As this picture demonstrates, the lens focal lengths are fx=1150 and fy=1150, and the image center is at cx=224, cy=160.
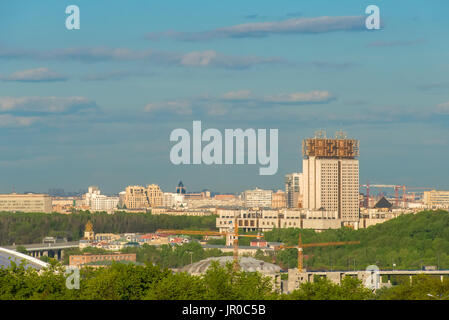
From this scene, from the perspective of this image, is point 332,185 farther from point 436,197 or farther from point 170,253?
point 436,197

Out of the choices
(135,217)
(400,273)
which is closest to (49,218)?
(135,217)

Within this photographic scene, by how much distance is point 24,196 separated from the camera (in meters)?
164

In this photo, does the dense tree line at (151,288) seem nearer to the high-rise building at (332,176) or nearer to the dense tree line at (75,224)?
the dense tree line at (75,224)

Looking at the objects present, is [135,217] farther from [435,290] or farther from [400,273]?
[435,290]

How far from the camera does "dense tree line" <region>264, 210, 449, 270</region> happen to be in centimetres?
8431

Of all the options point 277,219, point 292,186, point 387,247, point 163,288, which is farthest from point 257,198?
point 163,288

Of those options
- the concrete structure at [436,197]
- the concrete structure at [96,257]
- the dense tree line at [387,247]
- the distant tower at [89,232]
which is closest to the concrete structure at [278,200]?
the concrete structure at [436,197]

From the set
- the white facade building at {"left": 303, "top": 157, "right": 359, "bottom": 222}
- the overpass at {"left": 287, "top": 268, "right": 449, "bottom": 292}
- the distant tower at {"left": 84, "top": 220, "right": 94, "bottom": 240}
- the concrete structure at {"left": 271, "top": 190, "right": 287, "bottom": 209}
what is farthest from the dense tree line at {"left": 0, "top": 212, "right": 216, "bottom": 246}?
the overpass at {"left": 287, "top": 268, "right": 449, "bottom": 292}

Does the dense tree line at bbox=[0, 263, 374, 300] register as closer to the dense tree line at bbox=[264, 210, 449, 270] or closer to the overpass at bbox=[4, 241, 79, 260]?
the dense tree line at bbox=[264, 210, 449, 270]

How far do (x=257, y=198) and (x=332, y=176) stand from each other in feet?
135

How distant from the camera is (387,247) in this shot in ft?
298

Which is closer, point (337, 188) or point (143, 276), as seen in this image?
point (143, 276)

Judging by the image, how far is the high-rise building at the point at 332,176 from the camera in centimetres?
13675
